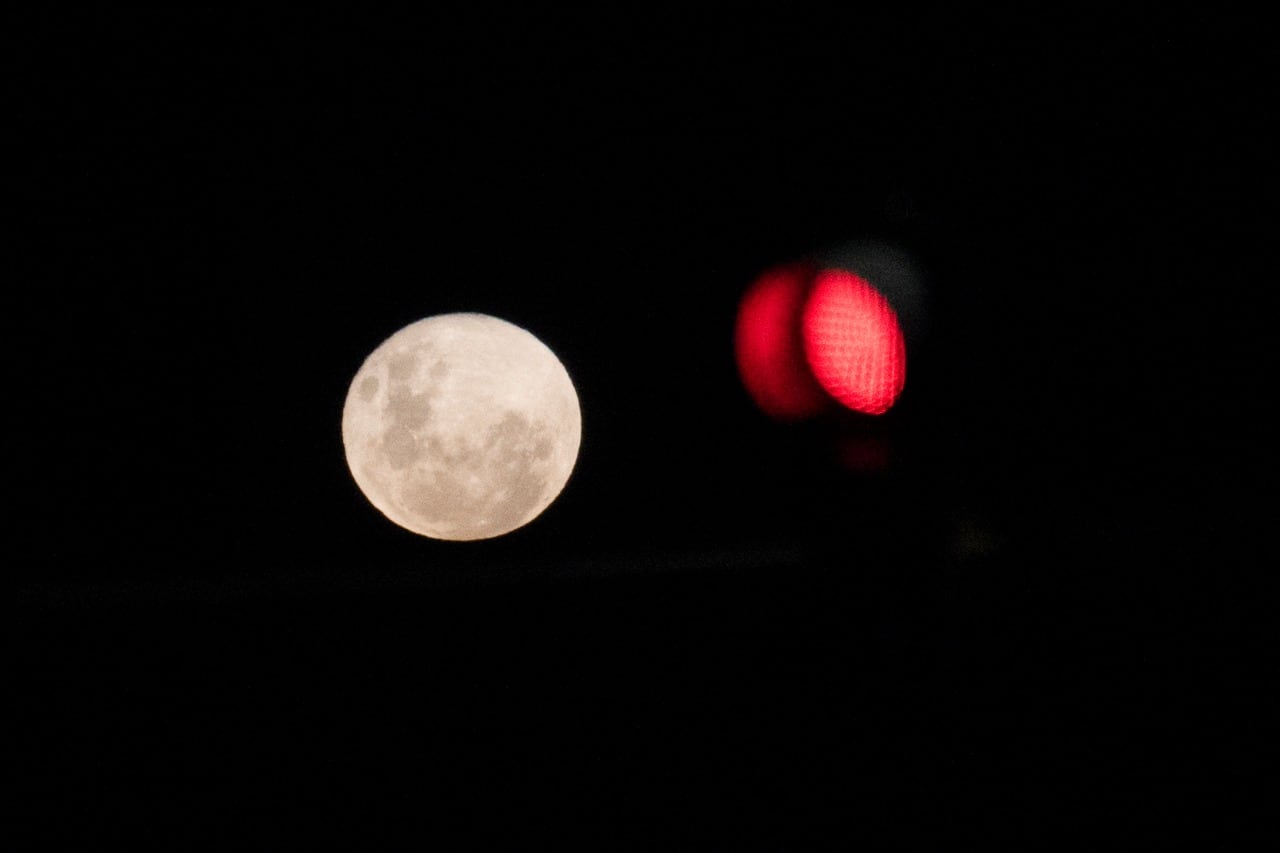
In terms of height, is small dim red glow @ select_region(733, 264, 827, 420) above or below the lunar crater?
below

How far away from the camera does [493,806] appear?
1.93 meters

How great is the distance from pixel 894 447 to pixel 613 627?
1.03 m

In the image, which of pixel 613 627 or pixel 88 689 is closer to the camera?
pixel 88 689

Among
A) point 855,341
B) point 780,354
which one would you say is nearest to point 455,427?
point 780,354

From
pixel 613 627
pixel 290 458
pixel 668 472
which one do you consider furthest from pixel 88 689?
pixel 668 472

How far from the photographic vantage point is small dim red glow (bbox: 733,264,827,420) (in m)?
1.31

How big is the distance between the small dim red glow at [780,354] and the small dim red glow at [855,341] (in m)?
0.03

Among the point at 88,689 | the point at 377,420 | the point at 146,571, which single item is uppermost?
the point at 146,571

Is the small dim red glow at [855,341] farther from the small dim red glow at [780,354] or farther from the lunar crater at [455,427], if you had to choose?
the lunar crater at [455,427]

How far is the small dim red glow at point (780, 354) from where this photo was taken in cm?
131

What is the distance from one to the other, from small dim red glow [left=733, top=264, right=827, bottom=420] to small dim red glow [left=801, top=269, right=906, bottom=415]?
3 cm

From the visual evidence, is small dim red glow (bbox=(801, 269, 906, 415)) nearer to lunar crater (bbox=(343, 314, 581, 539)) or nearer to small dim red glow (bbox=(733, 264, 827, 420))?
small dim red glow (bbox=(733, 264, 827, 420))

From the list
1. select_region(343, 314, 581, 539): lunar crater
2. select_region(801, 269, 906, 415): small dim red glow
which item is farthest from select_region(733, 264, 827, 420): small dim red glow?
select_region(343, 314, 581, 539): lunar crater

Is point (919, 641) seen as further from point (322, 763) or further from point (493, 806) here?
point (322, 763)
